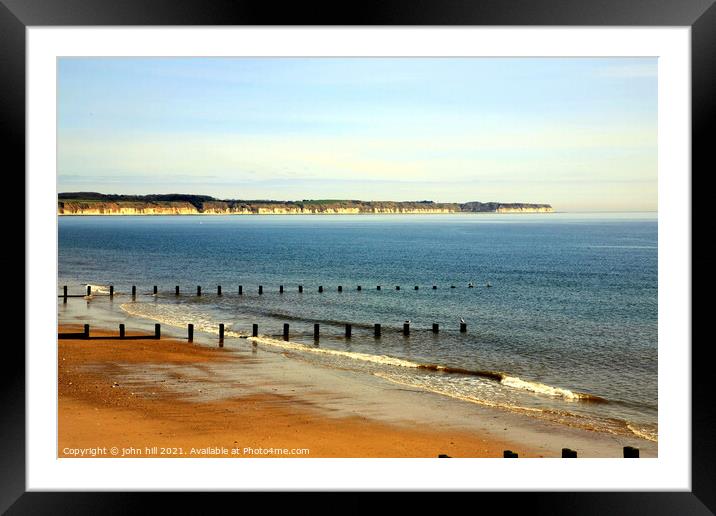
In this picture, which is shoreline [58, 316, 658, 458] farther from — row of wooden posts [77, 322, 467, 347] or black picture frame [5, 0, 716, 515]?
black picture frame [5, 0, 716, 515]

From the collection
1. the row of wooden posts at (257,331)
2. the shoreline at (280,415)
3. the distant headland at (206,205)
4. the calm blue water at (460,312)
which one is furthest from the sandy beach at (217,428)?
the distant headland at (206,205)

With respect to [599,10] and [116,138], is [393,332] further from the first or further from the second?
[116,138]

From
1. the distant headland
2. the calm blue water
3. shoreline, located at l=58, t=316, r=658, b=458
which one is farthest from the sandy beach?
the distant headland

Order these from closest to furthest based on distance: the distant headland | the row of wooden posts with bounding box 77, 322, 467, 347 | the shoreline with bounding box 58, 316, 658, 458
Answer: the shoreline with bounding box 58, 316, 658, 458 < the row of wooden posts with bounding box 77, 322, 467, 347 < the distant headland

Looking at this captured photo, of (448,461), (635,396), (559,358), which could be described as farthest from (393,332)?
(448,461)

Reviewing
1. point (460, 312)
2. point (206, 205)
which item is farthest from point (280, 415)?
point (206, 205)

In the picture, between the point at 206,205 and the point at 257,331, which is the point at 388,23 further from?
the point at 206,205

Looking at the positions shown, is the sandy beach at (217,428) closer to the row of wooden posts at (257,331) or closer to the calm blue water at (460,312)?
the calm blue water at (460,312)
